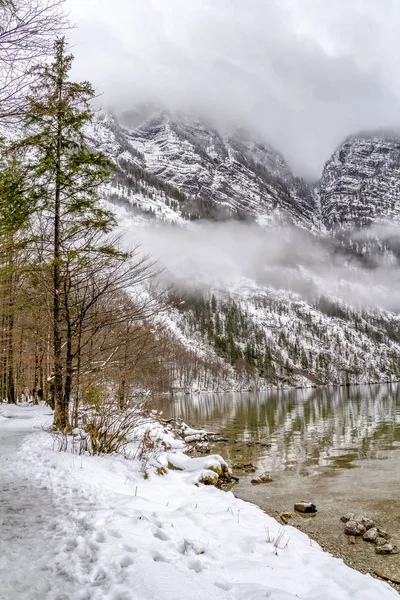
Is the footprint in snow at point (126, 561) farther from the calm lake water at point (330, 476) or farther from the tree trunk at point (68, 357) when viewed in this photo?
the tree trunk at point (68, 357)

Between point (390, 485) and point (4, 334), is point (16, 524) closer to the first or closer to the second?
point (390, 485)

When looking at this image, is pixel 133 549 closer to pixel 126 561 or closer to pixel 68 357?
pixel 126 561

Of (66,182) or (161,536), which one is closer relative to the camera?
(161,536)

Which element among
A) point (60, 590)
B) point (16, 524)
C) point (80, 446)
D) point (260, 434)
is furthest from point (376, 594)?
point (260, 434)

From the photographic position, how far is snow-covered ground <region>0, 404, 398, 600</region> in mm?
4031

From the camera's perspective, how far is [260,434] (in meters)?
29.8

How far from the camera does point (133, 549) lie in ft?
16.0

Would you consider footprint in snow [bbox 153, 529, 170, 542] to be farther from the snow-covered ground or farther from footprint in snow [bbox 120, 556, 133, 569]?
footprint in snow [bbox 120, 556, 133, 569]

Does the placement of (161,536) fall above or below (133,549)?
below

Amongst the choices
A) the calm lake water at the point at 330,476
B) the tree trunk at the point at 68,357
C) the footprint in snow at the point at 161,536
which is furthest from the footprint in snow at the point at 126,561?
the tree trunk at the point at 68,357

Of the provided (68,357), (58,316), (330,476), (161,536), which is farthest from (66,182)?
(330,476)

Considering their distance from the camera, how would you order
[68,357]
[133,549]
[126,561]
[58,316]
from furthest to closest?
1. [58,316]
2. [68,357]
3. [133,549]
4. [126,561]

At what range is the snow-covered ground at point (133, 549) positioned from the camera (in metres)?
4.03

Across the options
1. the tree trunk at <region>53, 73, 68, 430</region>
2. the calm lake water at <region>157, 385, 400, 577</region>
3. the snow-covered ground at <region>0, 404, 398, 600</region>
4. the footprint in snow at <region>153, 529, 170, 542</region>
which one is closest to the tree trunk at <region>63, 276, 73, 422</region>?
the tree trunk at <region>53, 73, 68, 430</region>
